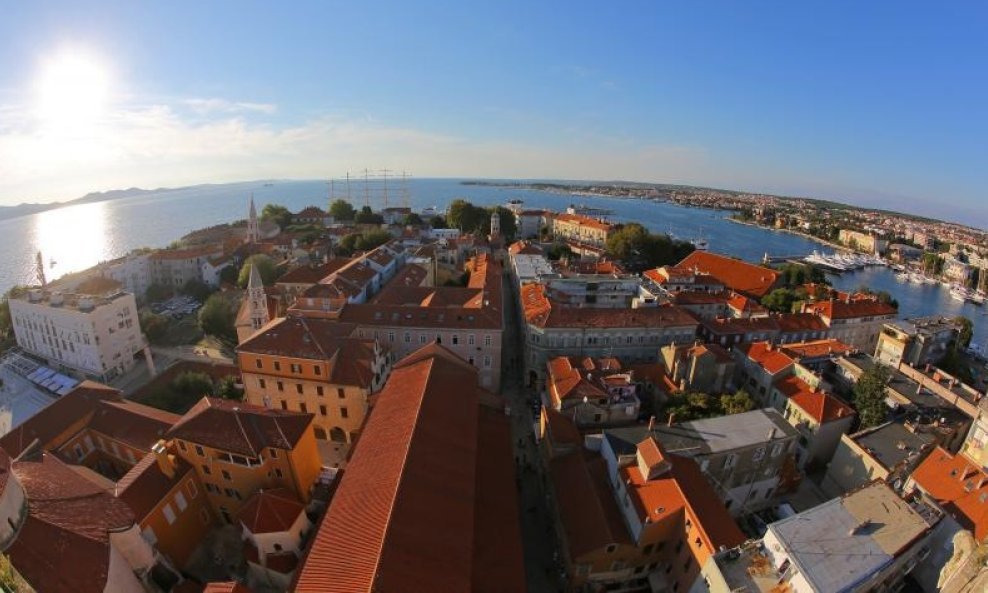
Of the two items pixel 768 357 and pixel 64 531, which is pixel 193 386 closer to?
pixel 64 531

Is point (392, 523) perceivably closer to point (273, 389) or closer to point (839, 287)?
point (273, 389)

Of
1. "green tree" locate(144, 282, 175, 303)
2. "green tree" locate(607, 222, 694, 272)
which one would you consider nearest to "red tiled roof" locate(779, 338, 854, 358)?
"green tree" locate(607, 222, 694, 272)

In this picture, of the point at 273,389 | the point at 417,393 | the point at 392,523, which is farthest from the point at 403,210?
the point at 392,523

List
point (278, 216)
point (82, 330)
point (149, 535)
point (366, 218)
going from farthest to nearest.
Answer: point (278, 216) < point (366, 218) < point (82, 330) < point (149, 535)

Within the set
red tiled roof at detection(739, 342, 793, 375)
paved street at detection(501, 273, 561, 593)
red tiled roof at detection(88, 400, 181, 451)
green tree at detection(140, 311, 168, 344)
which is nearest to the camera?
paved street at detection(501, 273, 561, 593)

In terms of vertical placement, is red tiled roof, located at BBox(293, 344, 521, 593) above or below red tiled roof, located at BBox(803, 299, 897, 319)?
below

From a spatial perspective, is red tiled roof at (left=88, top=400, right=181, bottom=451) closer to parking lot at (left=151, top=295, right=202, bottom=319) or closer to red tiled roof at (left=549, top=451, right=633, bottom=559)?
red tiled roof at (left=549, top=451, right=633, bottom=559)

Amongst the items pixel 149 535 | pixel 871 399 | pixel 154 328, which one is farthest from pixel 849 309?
pixel 154 328
